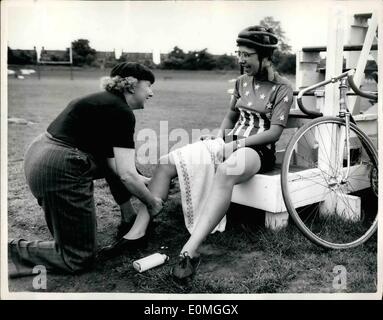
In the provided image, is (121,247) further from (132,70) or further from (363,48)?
(363,48)

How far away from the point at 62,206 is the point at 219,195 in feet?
2.80

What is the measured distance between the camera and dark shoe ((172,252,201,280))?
2.24 m

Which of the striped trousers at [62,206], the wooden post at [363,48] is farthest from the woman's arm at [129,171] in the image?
the wooden post at [363,48]

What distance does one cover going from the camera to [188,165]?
2576 mm

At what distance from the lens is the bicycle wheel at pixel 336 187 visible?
2689 millimetres

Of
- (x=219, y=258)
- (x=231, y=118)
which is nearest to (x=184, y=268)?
(x=219, y=258)

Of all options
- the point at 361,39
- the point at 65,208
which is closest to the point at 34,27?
the point at 65,208

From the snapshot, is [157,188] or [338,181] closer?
[157,188]

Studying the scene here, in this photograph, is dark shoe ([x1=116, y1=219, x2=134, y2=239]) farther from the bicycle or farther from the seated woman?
the bicycle

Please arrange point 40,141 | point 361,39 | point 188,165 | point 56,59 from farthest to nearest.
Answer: point 361,39, point 56,59, point 188,165, point 40,141

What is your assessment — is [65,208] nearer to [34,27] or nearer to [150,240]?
[150,240]

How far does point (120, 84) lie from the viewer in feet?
7.91
